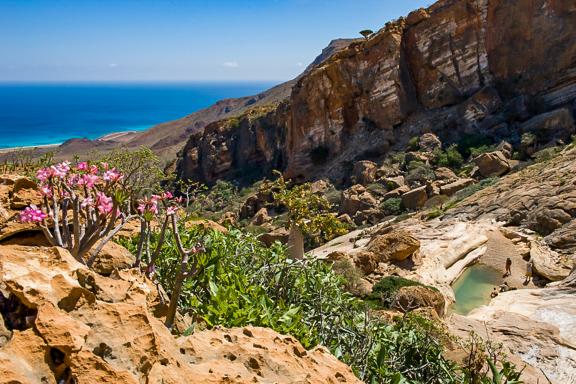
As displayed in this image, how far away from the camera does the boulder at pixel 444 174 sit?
105 ft

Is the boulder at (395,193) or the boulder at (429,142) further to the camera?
the boulder at (429,142)

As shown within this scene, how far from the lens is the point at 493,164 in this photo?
3033 cm

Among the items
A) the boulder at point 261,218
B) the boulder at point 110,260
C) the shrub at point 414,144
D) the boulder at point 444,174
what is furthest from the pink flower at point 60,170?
the shrub at point 414,144

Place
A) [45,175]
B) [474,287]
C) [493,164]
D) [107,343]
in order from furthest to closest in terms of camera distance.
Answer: [493,164] < [474,287] < [45,175] < [107,343]

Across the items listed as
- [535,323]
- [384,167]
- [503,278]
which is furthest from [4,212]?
[384,167]

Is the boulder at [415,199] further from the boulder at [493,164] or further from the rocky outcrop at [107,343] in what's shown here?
the rocky outcrop at [107,343]

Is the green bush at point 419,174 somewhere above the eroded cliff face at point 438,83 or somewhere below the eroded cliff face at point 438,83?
below

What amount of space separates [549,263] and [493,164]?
49.2ft

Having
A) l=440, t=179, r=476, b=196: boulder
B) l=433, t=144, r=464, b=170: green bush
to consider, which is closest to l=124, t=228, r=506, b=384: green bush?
l=440, t=179, r=476, b=196: boulder

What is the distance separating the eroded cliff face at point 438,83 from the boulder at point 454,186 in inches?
331

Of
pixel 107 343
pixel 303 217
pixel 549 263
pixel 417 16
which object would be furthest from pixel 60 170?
pixel 417 16

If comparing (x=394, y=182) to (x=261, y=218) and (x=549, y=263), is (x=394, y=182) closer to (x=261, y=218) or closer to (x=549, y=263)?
(x=261, y=218)

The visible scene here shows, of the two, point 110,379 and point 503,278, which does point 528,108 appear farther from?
point 110,379

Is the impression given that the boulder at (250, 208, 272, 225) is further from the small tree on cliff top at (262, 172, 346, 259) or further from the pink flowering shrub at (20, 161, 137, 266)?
the pink flowering shrub at (20, 161, 137, 266)
